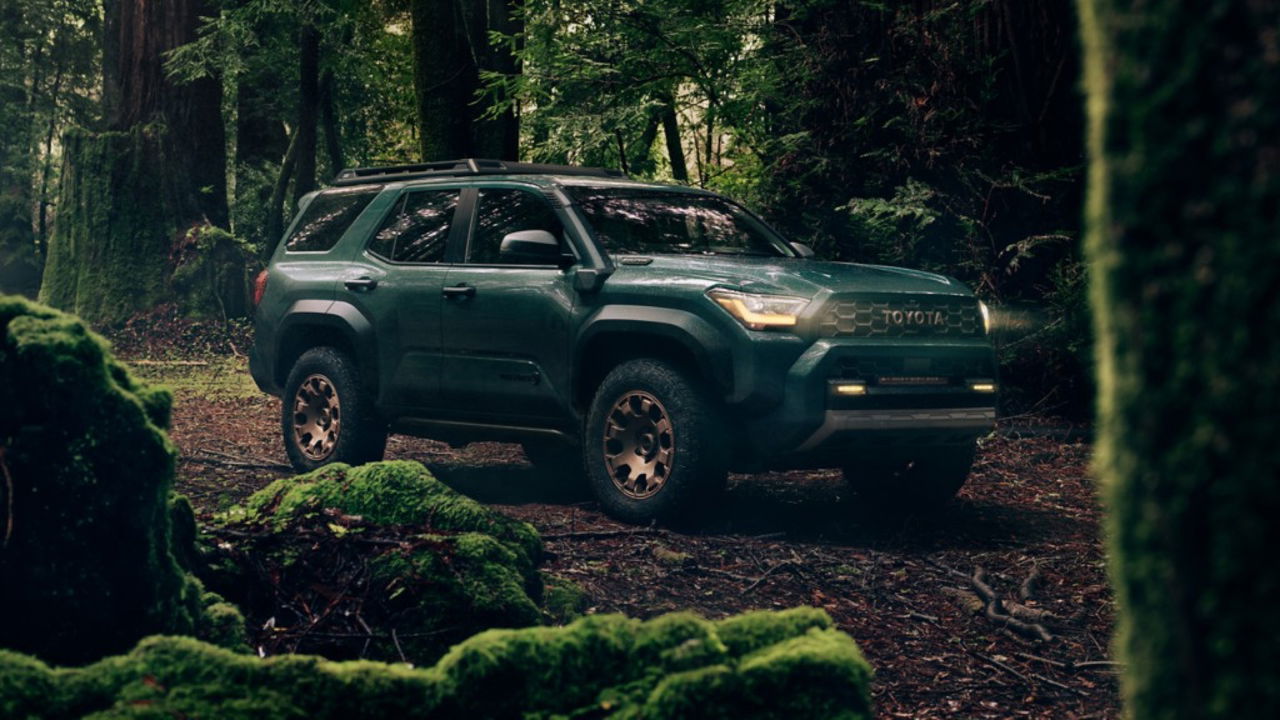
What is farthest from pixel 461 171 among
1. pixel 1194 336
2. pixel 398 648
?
pixel 1194 336

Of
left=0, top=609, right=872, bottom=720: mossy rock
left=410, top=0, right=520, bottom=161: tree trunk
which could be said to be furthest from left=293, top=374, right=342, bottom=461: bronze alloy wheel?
left=0, top=609, right=872, bottom=720: mossy rock

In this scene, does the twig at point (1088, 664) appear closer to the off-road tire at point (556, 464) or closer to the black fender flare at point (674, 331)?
the black fender flare at point (674, 331)

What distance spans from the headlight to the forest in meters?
1.05

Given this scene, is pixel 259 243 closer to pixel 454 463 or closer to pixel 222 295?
pixel 222 295

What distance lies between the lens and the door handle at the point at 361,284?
9.11 metres

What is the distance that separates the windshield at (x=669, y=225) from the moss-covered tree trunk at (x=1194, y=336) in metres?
6.69

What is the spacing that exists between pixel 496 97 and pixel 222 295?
8269 mm

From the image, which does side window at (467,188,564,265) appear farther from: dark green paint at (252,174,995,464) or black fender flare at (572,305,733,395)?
black fender flare at (572,305,733,395)

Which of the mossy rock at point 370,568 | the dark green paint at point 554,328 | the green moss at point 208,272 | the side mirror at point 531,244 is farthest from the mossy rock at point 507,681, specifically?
the green moss at point 208,272

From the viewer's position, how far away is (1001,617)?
595cm

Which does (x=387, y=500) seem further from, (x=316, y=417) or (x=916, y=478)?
(x=316, y=417)

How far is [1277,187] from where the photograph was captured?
1.36 meters

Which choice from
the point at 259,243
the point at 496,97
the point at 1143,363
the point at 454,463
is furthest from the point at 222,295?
the point at 1143,363

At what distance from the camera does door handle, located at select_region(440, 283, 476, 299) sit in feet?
27.7
